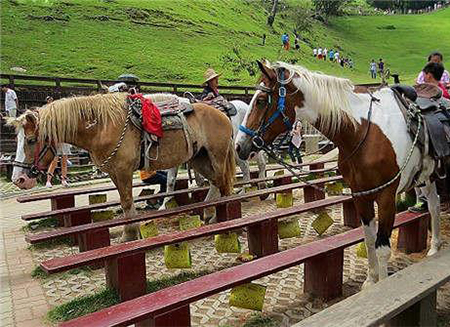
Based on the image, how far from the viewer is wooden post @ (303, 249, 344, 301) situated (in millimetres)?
3689

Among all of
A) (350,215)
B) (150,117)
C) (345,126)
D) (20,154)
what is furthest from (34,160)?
(350,215)

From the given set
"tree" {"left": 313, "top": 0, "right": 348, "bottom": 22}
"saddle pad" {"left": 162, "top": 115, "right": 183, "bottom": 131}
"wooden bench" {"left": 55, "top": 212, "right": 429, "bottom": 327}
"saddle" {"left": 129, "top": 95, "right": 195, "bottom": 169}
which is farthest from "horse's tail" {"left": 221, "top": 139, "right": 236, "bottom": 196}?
"tree" {"left": 313, "top": 0, "right": 348, "bottom": 22}

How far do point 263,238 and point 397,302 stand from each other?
225cm

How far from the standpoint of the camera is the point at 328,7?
6475cm

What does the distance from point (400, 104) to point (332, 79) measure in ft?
2.26

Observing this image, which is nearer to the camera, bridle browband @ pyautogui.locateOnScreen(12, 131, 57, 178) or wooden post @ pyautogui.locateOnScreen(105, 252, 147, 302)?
wooden post @ pyautogui.locateOnScreen(105, 252, 147, 302)

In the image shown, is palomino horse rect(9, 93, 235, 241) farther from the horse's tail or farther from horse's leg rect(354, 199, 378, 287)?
horse's leg rect(354, 199, 378, 287)

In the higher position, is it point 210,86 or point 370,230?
point 210,86

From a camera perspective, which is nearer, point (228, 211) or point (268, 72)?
point (268, 72)

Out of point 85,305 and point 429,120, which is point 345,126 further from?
point 85,305

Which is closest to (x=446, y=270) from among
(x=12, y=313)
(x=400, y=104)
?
(x=400, y=104)

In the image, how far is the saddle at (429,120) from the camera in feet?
11.4

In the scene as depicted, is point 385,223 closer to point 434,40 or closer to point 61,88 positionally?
point 61,88

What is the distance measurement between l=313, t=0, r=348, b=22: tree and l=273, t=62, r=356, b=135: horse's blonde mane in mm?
66609
